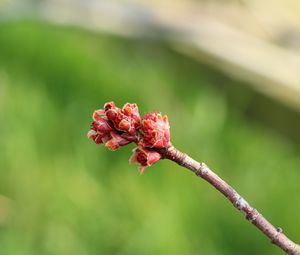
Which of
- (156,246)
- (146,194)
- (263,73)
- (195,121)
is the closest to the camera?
(156,246)

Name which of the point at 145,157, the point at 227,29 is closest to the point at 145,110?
the point at 227,29

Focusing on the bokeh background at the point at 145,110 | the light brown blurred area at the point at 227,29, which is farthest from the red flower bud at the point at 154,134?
the light brown blurred area at the point at 227,29

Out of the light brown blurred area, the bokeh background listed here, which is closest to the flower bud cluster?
the bokeh background

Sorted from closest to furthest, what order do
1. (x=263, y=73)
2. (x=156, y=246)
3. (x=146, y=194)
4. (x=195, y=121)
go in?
(x=156, y=246), (x=146, y=194), (x=195, y=121), (x=263, y=73)

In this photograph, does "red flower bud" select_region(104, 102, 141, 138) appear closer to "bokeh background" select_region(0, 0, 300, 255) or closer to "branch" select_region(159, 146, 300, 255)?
"branch" select_region(159, 146, 300, 255)

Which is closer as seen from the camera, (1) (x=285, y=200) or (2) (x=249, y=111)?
(1) (x=285, y=200)

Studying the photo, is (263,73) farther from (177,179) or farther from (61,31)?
(177,179)

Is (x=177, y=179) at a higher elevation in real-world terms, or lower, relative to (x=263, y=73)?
lower

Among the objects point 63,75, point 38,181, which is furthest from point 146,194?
point 63,75

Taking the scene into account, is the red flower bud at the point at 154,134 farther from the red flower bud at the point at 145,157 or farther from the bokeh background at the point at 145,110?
the bokeh background at the point at 145,110
